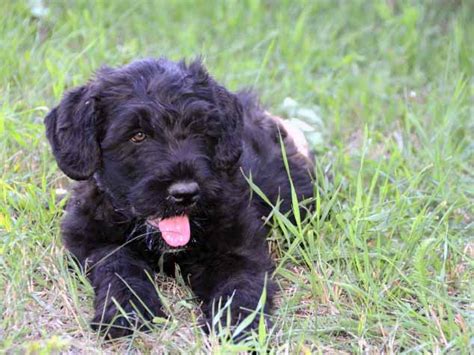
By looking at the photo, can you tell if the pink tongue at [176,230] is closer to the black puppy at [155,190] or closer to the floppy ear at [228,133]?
the black puppy at [155,190]

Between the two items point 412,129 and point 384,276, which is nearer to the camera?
point 384,276

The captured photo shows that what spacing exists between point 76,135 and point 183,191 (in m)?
0.59

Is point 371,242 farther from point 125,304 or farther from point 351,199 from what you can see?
point 125,304

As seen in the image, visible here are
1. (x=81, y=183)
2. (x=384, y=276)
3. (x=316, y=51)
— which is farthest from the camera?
(x=316, y=51)

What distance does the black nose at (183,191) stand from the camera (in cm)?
343

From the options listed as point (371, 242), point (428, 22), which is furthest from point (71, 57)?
point (428, 22)

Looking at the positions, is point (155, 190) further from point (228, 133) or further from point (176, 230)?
point (228, 133)

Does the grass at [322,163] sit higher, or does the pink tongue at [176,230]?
the pink tongue at [176,230]

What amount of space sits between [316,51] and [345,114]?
2.89 ft

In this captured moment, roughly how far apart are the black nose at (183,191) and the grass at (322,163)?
46cm

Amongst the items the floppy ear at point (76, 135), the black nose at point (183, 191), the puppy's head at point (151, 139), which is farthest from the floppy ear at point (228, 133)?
the floppy ear at point (76, 135)

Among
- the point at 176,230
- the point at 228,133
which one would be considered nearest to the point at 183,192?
the point at 176,230

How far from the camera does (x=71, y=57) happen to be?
5.58 meters

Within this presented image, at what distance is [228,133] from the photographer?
12.6ft
